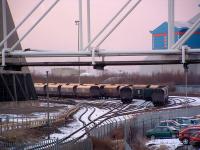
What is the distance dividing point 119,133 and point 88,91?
37.5 meters

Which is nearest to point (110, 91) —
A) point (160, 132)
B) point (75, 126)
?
point (75, 126)

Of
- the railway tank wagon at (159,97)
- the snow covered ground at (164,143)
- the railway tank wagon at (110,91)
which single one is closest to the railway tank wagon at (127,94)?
the railway tank wagon at (159,97)

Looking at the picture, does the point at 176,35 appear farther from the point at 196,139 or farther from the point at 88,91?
the point at 88,91

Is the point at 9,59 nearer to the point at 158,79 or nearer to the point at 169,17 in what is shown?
the point at 169,17

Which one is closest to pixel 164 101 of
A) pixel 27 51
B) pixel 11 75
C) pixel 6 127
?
pixel 11 75

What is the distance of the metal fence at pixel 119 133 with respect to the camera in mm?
21211

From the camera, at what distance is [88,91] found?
6925cm

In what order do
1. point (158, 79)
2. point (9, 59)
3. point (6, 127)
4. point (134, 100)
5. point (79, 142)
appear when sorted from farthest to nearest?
point (158, 79), point (134, 100), point (6, 127), point (79, 142), point (9, 59)

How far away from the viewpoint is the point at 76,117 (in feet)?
145

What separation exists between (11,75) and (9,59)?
25821 millimetres

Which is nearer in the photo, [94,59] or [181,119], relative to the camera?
[94,59]

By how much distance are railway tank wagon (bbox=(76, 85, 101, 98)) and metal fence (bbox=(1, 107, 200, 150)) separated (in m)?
21.2

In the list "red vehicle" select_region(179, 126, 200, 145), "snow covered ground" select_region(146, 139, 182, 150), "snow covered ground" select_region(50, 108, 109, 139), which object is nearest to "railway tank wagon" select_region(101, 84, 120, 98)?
"snow covered ground" select_region(50, 108, 109, 139)

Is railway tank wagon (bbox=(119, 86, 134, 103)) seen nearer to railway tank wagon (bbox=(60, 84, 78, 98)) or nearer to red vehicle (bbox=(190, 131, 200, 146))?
railway tank wagon (bbox=(60, 84, 78, 98))
